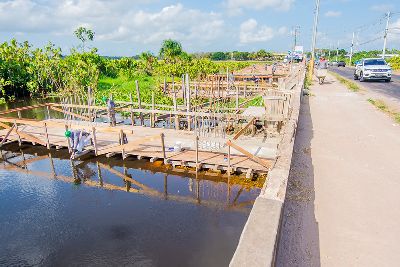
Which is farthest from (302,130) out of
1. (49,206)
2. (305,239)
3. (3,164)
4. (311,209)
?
(3,164)

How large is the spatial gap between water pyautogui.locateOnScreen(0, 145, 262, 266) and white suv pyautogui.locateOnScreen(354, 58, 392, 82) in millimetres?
24037

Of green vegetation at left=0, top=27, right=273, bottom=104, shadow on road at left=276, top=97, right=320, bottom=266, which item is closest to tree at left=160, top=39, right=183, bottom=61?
green vegetation at left=0, top=27, right=273, bottom=104

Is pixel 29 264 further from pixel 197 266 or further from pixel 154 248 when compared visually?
pixel 197 266

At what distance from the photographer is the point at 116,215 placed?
29.2ft

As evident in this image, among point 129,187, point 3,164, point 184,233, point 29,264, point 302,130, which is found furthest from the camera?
point 3,164

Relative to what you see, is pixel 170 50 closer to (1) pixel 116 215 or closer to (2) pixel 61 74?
(2) pixel 61 74

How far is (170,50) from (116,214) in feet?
156

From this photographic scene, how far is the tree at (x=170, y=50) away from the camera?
52.6m

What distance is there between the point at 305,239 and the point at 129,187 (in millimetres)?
7109

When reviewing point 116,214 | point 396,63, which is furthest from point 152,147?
point 396,63

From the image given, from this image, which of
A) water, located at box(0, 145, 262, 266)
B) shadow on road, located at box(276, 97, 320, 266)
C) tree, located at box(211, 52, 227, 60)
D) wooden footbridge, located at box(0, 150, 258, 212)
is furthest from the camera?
tree, located at box(211, 52, 227, 60)

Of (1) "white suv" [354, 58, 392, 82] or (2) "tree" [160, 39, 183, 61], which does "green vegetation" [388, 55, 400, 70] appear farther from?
(2) "tree" [160, 39, 183, 61]

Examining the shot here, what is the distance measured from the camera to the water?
7.15m

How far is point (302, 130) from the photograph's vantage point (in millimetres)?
12312
